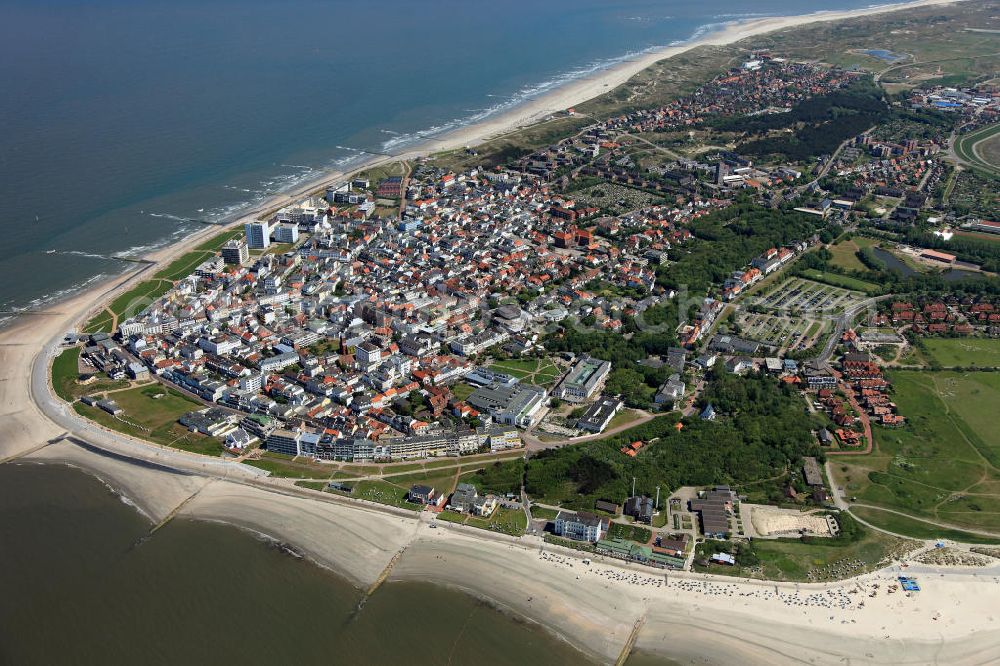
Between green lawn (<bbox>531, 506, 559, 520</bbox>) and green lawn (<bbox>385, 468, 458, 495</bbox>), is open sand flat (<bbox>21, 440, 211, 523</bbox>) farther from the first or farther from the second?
green lawn (<bbox>531, 506, 559, 520</bbox>)

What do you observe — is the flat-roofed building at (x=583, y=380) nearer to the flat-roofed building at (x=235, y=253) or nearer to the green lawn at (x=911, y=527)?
the green lawn at (x=911, y=527)

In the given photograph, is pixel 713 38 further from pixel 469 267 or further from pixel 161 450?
pixel 161 450

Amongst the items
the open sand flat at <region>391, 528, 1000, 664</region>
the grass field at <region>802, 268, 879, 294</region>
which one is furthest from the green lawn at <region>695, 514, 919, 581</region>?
the grass field at <region>802, 268, 879, 294</region>

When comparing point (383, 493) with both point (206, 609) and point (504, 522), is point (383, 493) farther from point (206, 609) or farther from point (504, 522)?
point (206, 609)

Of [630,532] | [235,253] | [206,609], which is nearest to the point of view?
[206,609]

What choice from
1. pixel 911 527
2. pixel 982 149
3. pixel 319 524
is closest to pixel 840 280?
pixel 911 527
